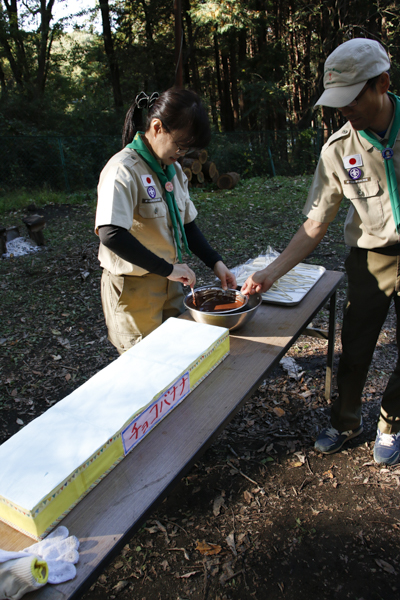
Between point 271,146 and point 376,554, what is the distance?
13.4 metres

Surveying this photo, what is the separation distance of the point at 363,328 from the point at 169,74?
2018cm

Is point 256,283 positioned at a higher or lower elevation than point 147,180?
lower

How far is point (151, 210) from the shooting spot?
198 cm

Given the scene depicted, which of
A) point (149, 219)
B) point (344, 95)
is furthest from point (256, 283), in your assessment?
point (344, 95)

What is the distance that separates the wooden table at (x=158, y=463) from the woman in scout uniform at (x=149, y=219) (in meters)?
0.50

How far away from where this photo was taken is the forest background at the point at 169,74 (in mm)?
12109

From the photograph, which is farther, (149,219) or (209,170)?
(209,170)

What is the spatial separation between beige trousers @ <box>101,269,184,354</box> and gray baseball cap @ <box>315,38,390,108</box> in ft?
3.77

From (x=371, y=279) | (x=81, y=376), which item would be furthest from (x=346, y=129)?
(x=81, y=376)

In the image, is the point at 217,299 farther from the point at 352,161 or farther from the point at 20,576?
the point at 20,576

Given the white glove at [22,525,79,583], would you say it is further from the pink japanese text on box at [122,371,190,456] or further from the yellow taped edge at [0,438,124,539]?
the pink japanese text on box at [122,371,190,456]

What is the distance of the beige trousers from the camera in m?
2.09

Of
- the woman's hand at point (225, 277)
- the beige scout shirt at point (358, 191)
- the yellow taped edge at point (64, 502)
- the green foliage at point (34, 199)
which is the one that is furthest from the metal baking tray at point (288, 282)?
the green foliage at point (34, 199)

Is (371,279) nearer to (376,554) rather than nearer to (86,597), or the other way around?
(376,554)
